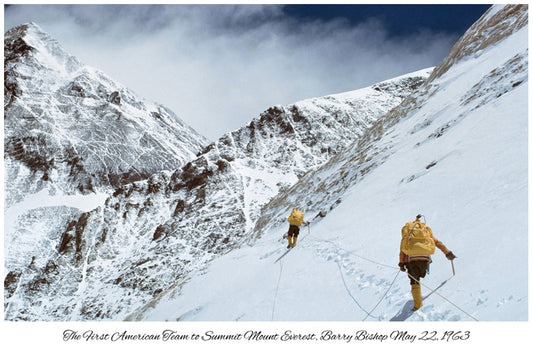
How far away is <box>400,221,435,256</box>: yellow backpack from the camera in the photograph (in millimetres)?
8227

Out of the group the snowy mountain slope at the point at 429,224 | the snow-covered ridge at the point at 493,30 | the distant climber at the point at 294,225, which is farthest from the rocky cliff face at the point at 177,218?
the distant climber at the point at 294,225

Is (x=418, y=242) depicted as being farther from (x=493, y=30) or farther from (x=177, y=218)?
(x=177, y=218)

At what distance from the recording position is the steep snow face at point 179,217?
103562 millimetres

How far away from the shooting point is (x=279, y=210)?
124ft

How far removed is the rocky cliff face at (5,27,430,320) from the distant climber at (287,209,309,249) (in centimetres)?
7290

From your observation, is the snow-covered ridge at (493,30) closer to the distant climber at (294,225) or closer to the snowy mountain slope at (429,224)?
the snowy mountain slope at (429,224)

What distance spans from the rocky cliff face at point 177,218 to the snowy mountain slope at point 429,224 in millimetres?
70378

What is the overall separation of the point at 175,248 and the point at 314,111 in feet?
330

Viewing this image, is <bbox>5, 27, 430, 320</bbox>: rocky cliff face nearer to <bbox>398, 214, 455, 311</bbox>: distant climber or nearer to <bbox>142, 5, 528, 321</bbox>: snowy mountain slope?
<bbox>142, 5, 528, 321</bbox>: snowy mountain slope

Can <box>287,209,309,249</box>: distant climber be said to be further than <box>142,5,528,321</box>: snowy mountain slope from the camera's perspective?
Yes

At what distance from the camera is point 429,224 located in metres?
12.4

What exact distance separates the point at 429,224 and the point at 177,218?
394 ft

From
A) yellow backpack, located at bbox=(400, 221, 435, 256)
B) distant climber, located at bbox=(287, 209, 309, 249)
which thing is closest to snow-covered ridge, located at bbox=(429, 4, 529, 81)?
distant climber, located at bbox=(287, 209, 309, 249)

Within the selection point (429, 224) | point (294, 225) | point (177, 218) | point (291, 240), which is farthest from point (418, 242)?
point (177, 218)
